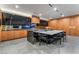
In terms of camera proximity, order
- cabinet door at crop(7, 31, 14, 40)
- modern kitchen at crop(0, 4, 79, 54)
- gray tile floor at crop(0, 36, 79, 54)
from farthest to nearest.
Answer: cabinet door at crop(7, 31, 14, 40), modern kitchen at crop(0, 4, 79, 54), gray tile floor at crop(0, 36, 79, 54)

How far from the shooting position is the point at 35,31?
246 inches

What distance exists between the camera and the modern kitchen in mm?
4695

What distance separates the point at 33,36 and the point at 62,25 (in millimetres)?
8139

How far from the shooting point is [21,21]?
919cm

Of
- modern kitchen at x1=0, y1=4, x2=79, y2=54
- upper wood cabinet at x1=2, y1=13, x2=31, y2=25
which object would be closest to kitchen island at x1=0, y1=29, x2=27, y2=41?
modern kitchen at x1=0, y1=4, x2=79, y2=54

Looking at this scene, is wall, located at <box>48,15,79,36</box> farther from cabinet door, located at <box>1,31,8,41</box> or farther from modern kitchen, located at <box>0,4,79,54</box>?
cabinet door, located at <box>1,31,8,41</box>

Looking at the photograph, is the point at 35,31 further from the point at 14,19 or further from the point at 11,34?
the point at 14,19

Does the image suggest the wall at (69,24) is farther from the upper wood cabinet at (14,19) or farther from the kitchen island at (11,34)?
the kitchen island at (11,34)

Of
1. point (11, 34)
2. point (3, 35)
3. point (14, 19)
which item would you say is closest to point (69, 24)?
point (14, 19)

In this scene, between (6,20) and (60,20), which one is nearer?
(6,20)

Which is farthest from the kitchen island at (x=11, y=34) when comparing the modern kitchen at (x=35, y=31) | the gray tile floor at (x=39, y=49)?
the gray tile floor at (x=39, y=49)

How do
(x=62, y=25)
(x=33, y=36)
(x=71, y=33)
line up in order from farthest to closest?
(x=62, y=25)
(x=71, y=33)
(x=33, y=36)
